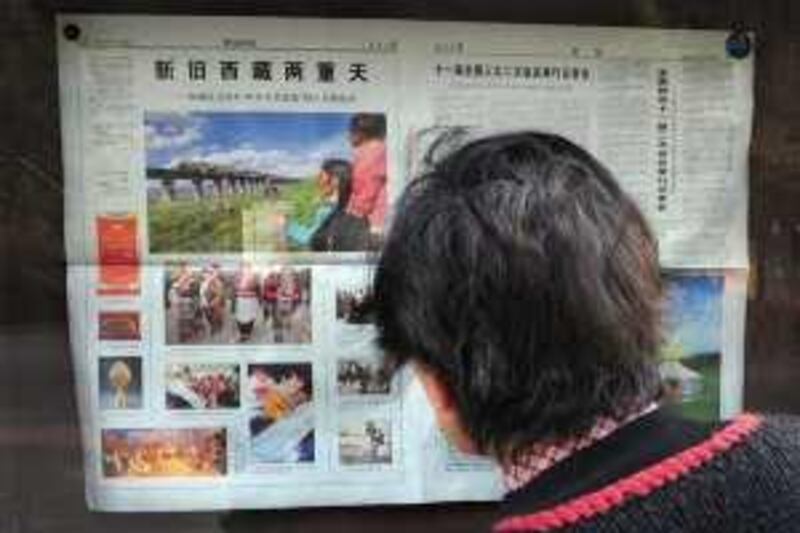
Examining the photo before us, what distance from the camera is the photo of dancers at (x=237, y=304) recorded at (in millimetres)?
2367

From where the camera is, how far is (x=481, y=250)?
4.00ft

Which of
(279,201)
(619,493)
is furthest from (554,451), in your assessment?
(279,201)

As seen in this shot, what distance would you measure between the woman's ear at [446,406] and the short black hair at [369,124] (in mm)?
1113

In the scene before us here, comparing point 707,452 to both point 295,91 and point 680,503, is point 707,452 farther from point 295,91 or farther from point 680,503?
point 295,91

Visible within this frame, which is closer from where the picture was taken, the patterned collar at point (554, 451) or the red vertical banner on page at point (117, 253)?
the patterned collar at point (554, 451)

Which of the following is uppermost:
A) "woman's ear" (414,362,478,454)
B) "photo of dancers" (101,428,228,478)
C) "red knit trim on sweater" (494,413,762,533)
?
"woman's ear" (414,362,478,454)

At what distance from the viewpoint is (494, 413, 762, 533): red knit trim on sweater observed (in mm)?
1186

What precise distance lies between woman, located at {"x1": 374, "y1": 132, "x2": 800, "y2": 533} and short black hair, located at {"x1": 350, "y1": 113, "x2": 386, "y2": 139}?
111 centimetres

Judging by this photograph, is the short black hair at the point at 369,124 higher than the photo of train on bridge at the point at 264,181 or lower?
higher

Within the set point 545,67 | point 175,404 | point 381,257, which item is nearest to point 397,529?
point 175,404

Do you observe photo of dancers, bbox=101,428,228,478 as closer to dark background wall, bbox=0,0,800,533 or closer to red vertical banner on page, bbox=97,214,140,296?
dark background wall, bbox=0,0,800,533

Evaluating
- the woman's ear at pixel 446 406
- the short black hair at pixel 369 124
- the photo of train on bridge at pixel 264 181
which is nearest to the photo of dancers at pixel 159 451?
the photo of train on bridge at pixel 264 181

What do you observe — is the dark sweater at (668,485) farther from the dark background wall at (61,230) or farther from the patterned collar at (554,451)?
the dark background wall at (61,230)

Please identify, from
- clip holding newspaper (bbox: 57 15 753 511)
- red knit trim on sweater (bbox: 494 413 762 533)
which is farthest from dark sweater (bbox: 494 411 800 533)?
clip holding newspaper (bbox: 57 15 753 511)
